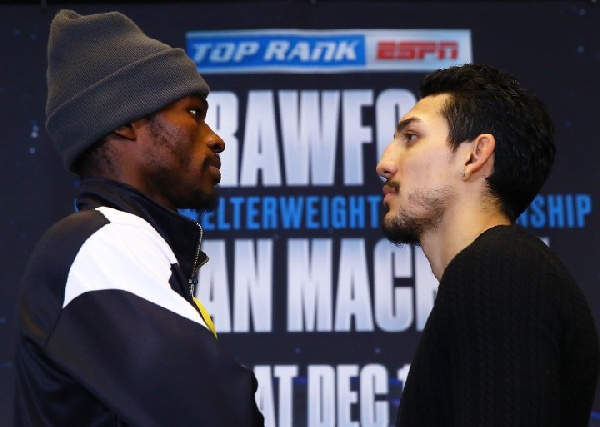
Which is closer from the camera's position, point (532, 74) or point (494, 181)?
point (494, 181)

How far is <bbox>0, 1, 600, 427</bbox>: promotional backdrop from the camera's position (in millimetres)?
3084

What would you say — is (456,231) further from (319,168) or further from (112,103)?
(319,168)

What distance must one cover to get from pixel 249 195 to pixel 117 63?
185cm

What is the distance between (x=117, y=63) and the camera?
136 centimetres

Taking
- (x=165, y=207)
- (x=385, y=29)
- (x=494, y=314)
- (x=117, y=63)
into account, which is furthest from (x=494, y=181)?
(x=385, y=29)

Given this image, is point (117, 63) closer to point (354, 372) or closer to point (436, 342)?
point (436, 342)

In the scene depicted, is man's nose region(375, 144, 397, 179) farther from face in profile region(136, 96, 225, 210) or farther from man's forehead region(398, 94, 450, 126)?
face in profile region(136, 96, 225, 210)

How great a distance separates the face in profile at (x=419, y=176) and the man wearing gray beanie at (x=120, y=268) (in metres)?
0.30

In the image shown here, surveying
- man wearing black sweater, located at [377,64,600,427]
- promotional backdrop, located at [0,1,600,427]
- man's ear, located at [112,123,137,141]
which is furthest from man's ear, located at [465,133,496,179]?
promotional backdrop, located at [0,1,600,427]

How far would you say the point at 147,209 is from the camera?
4.18 ft

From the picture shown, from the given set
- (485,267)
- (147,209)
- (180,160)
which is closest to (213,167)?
(180,160)

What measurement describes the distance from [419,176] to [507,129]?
6.2 inches

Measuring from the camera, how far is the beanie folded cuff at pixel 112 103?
52.4 inches

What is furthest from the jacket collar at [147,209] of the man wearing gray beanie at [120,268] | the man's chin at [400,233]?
the man's chin at [400,233]
